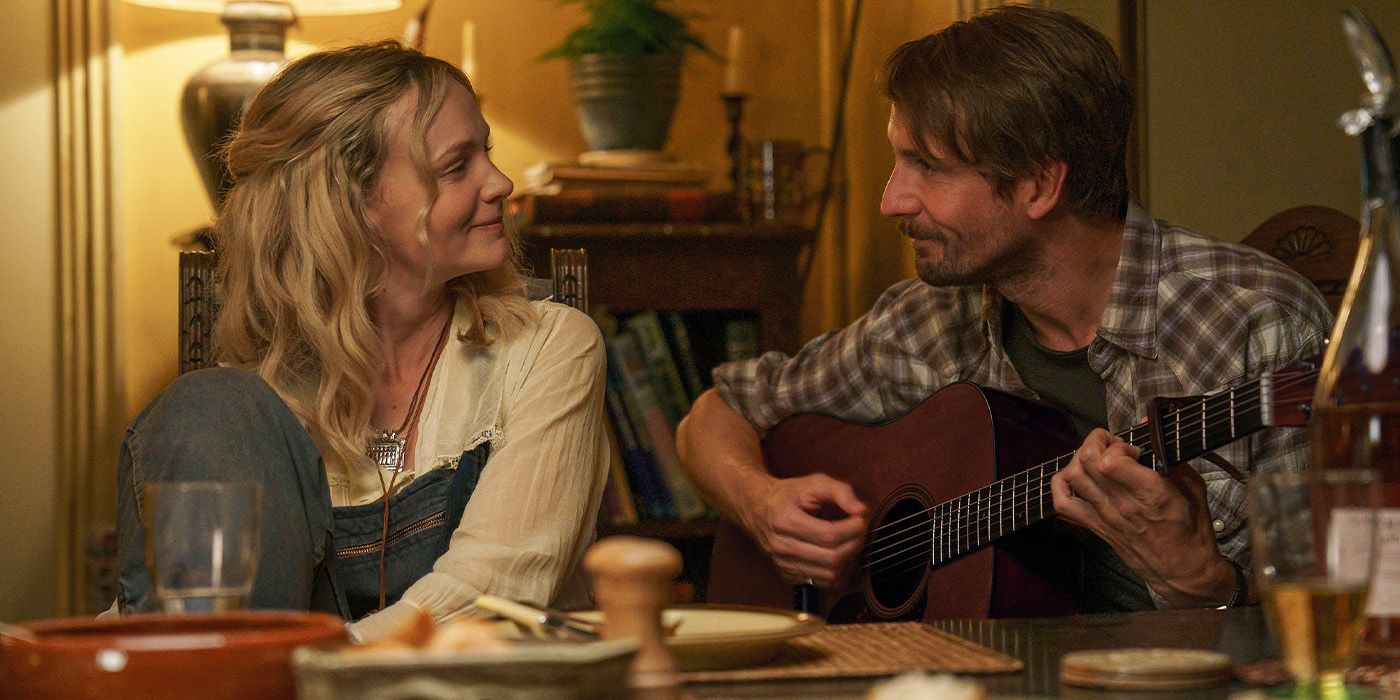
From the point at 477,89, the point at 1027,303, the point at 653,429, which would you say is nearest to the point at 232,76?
the point at 477,89

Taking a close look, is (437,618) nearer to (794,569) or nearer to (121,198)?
(794,569)

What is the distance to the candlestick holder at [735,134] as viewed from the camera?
9.40 feet

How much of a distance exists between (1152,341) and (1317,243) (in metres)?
0.38

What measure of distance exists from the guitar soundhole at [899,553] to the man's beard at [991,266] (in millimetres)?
264

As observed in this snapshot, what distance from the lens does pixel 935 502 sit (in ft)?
5.63

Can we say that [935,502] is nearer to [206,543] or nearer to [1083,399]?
[1083,399]

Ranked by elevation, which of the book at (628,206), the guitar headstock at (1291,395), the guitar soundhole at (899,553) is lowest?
the guitar soundhole at (899,553)

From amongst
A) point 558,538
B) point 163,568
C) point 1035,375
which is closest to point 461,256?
point 558,538

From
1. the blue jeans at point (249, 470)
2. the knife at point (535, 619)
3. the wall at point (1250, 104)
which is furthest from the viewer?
the wall at point (1250, 104)

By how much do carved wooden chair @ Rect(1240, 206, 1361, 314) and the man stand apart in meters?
0.22

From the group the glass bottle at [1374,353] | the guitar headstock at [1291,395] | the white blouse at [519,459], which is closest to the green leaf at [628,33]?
the white blouse at [519,459]

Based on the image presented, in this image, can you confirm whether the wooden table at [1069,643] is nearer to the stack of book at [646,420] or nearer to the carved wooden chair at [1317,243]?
the carved wooden chair at [1317,243]

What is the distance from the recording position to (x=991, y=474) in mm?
1637

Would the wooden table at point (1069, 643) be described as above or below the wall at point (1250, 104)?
below
